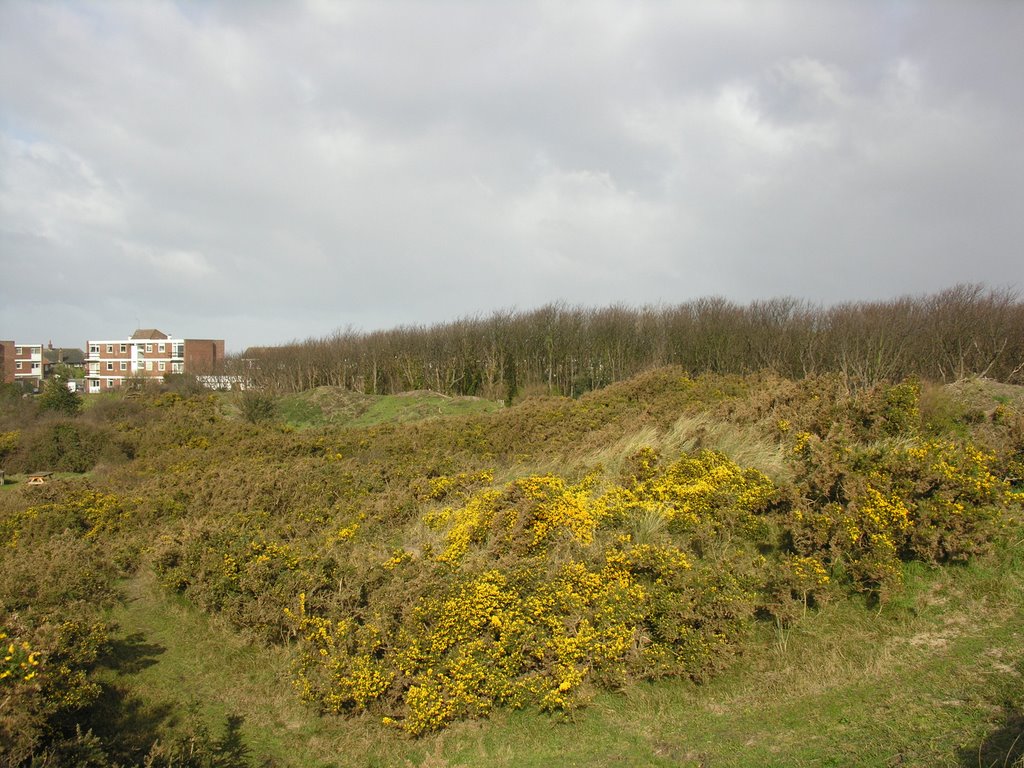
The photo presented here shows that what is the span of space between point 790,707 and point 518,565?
8.45 feet

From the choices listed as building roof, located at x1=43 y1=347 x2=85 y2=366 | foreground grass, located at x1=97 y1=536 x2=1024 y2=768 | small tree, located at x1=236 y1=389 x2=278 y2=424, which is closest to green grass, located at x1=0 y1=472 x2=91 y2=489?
small tree, located at x1=236 y1=389 x2=278 y2=424

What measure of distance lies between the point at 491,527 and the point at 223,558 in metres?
3.14

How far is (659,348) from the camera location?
103ft

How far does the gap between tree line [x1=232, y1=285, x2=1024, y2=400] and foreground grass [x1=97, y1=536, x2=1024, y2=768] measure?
13.9 metres

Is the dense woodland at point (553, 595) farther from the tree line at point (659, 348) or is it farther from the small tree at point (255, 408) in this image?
the small tree at point (255, 408)

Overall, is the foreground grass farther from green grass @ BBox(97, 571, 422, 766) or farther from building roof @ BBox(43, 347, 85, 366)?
building roof @ BBox(43, 347, 85, 366)

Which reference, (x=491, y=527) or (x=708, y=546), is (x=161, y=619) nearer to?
(x=491, y=527)

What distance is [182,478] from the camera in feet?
42.3

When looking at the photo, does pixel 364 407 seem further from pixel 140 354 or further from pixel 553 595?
pixel 140 354

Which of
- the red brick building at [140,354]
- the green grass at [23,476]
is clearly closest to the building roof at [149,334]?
→ the red brick building at [140,354]

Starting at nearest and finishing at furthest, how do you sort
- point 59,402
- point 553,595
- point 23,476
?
point 553,595
point 23,476
point 59,402

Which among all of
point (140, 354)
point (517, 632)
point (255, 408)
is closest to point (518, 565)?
point (517, 632)

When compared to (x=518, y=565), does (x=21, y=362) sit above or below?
above

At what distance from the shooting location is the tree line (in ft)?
70.9
